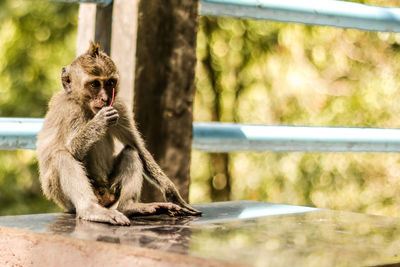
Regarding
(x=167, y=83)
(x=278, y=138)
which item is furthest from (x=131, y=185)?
(x=278, y=138)

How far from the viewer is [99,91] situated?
2.70m

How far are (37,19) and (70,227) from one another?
6308 mm

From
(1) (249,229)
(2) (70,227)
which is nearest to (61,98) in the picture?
(2) (70,227)

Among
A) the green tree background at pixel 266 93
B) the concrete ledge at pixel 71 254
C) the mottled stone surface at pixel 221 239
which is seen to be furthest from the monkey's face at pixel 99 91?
the green tree background at pixel 266 93

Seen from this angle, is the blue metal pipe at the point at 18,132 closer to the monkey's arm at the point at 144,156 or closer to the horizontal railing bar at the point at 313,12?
the monkey's arm at the point at 144,156

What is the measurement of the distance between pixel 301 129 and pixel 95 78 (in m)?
0.89

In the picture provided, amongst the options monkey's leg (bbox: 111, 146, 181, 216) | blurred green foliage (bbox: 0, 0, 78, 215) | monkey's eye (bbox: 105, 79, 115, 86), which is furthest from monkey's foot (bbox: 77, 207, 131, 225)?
blurred green foliage (bbox: 0, 0, 78, 215)

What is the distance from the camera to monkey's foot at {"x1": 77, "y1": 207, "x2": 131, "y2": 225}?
221cm

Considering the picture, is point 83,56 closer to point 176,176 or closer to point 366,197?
point 176,176

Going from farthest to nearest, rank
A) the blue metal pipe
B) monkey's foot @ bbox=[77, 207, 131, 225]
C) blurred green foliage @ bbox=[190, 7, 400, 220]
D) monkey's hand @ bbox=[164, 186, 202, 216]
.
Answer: blurred green foliage @ bbox=[190, 7, 400, 220] < monkey's hand @ bbox=[164, 186, 202, 216] < the blue metal pipe < monkey's foot @ bbox=[77, 207, 131, 225]

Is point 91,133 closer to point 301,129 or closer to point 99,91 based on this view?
point 99,91

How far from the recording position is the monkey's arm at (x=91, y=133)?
8.20 feet

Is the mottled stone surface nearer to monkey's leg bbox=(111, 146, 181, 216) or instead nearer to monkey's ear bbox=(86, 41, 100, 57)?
monkey's leg bbox=(111, 146, 181, 216)

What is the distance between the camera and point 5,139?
231 cm
